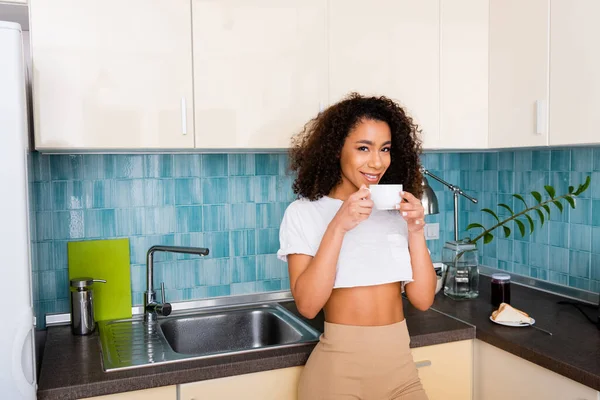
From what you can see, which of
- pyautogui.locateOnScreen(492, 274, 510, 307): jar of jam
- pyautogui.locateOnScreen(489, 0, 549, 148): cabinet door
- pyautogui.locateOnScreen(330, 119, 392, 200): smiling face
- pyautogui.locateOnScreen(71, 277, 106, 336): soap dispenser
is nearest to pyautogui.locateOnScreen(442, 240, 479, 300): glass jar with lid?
pyautogui.locateOnScreen(492, 274, 510, 307): jar of jam

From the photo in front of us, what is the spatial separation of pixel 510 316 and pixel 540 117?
0.68 m

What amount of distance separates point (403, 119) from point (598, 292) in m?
1.05

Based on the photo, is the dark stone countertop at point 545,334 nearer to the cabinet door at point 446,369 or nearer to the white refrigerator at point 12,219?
the cabinet door at point 446,369

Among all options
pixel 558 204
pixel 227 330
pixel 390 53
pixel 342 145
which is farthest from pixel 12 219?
pixel 558 204

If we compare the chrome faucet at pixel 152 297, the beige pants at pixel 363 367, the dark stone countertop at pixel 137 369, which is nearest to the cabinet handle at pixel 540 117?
the dark stone countertop at pixel 137 369

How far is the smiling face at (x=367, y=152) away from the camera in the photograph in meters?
1.59

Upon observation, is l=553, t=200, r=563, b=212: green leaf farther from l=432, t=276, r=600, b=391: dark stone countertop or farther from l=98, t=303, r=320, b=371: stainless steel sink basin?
l=98, t=303, r=320, b=371: stainless steel sink basin

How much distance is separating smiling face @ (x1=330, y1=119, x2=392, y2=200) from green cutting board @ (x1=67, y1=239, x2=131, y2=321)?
0.96 meters

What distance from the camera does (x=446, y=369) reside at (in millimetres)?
1862

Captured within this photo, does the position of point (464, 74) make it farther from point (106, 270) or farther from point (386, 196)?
point (106, 270)

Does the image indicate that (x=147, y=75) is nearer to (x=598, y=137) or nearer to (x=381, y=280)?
(x=381, y=280)

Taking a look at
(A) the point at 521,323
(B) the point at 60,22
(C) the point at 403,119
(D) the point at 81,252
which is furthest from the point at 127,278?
(A) the point at 521,323

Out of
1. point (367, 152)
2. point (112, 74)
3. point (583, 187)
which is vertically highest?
point (112, 74)

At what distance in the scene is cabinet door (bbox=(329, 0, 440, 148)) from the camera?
197 cm
